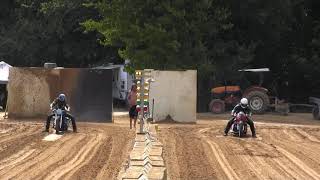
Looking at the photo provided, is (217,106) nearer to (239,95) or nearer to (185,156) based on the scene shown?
(239,95)

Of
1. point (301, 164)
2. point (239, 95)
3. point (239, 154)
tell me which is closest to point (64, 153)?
point (239, 154)

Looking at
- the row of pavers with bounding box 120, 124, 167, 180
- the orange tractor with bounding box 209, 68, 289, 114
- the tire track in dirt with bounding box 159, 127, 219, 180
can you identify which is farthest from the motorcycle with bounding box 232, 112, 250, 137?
the orange tractor with bounding box 209, 68, 289, 114

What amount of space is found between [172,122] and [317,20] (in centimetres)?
1949

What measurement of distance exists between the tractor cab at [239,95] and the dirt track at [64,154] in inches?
496

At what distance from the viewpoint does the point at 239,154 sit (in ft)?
53.4

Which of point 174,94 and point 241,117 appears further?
point 174,94

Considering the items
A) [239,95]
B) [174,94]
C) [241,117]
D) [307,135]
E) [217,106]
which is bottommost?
[307,135]

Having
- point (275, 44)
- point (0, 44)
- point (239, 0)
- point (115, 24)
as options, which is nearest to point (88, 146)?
point (115, 24)

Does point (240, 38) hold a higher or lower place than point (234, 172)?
higher

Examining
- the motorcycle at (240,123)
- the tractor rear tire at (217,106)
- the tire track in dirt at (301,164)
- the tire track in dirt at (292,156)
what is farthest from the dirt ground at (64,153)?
the tractor rear tire at (217,106)

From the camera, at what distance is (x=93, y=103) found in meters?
27.6

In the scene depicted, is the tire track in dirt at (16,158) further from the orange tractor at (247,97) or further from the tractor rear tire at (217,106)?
the tractor rear tire at (217,106)

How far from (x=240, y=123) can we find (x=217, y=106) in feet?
46.2

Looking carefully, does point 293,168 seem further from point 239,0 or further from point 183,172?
point 239,0
